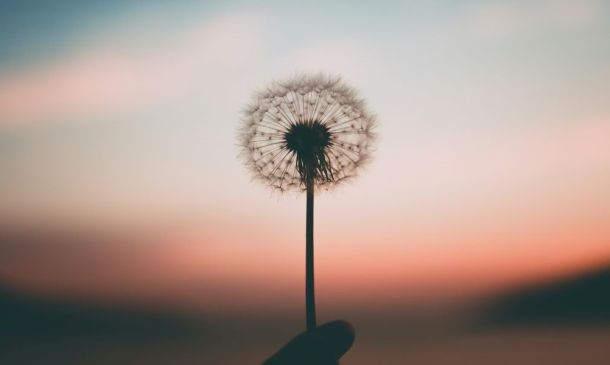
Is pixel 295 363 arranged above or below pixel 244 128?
below

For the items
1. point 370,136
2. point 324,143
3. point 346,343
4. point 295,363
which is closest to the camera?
point 295,363

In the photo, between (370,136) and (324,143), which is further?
(370,136)

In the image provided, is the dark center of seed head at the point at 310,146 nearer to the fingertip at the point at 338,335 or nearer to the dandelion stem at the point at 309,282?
the dandelion stem at the point at 309,282

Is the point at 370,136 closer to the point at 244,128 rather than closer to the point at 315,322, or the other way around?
the point at 244,128

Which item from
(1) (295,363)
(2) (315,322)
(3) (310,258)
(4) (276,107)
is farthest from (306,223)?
(4) (276,107)

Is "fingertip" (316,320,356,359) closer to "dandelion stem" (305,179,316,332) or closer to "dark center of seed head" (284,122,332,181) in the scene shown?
"dandelion stem" (305,179,316,332)

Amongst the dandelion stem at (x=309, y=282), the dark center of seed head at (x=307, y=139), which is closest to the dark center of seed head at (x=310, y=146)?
the dark center of seed head at (x=307, y=139)

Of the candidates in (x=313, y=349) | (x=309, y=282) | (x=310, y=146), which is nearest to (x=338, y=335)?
(x=313, y=349)

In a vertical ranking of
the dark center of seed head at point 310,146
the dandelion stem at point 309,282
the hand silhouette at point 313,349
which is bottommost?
the hand silhouette at point 313,349

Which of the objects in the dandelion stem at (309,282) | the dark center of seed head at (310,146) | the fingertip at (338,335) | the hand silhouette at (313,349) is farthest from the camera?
the dark center of seed head at (310,146)
